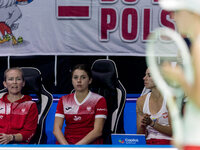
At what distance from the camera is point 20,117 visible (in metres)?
3.60

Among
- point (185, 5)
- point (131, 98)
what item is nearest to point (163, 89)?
point (185, 5)

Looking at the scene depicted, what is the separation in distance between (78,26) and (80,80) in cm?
147

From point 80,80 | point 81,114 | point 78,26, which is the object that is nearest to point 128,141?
point 81,114

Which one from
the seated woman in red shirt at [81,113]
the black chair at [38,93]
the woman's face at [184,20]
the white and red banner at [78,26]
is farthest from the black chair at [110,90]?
the woman's face at [184,20]

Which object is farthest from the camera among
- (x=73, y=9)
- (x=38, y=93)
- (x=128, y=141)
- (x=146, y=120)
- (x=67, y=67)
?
(x=67, y=67)

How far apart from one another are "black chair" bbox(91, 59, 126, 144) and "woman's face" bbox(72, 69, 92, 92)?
21 cm

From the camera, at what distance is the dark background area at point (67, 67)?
5277 millimetres

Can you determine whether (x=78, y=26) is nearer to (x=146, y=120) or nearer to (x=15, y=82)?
(x=15, y=82)

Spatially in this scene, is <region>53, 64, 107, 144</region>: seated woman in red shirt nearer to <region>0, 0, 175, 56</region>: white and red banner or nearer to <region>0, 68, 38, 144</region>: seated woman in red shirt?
<region>0, 68, 38, 144</region>: seated woman in red shirt

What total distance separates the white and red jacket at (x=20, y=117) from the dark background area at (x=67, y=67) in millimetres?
1657

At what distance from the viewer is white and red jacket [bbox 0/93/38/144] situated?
3.56m

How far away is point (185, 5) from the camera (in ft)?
4.82

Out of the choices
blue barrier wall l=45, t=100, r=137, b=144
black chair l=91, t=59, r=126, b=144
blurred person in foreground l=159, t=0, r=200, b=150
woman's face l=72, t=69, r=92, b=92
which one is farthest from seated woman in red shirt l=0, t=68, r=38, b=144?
blurred person in foreground l=159, t=0, r=200, b=150

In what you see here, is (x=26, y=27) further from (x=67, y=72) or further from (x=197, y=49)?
(x=197, y=49)
